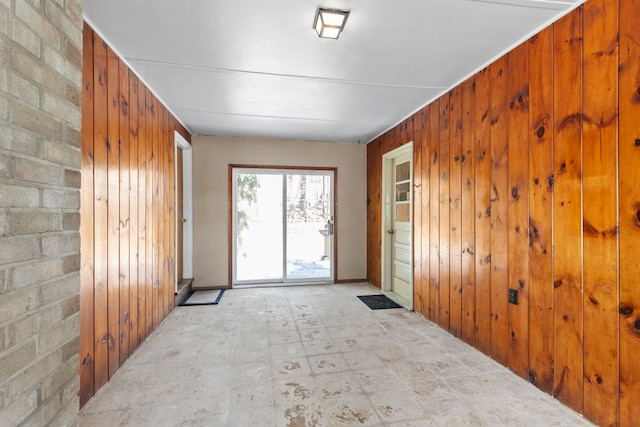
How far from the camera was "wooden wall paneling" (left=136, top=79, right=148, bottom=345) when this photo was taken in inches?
108

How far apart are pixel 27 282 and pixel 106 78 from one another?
1736 mm

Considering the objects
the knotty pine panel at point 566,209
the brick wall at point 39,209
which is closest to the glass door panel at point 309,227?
the knotty pine panel at point 566,209

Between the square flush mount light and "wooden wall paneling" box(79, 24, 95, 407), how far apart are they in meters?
1.45

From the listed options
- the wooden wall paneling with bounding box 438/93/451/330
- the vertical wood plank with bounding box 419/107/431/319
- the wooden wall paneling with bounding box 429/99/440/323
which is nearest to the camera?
the wooden wall paneling with bounding box 438/93/451/330

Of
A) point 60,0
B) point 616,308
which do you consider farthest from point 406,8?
point 616,308

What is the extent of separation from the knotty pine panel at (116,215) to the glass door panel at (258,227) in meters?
1.64

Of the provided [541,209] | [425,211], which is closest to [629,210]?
[541,209]

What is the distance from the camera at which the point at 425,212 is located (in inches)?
140

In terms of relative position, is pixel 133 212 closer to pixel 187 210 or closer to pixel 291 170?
pixel 187 210

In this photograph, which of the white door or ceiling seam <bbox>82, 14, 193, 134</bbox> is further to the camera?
the white door

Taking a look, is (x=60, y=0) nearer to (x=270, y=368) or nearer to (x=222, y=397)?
(x=222, y=397)

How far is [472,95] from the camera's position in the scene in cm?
271

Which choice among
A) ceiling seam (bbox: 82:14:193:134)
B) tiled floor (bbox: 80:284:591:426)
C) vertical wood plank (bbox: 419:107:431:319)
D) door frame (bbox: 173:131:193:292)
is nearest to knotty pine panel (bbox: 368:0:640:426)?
tiled floor (bbox: 80:284:591:426)

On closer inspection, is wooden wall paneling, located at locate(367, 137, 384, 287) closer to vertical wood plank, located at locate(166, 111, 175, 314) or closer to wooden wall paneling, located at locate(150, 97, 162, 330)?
vertical wood plank, located at locate(166, 111, 175, 314)
